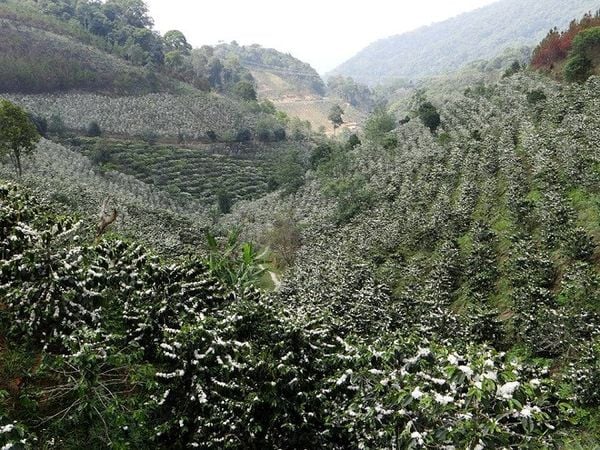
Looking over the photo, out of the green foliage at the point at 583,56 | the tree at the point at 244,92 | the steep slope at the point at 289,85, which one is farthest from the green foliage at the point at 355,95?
the green foliage at the point at 583,56

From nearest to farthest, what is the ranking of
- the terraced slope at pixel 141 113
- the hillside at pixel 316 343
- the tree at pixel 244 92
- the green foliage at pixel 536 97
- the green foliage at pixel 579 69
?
1. the hillside at pixel 316 343
2. the green foliage at pixel 536 97
3. the green foliage at pixel 579 69
4. the terraced slope at pixel 141 113
5. the tree at pixel 244 92

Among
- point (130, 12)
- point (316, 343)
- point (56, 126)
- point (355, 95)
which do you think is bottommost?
point (316, 343)

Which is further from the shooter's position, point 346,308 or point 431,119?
point 431,119

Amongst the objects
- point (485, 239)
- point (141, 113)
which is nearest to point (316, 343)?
point (485, 239)

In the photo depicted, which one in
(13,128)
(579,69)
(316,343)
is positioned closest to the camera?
(316,343)

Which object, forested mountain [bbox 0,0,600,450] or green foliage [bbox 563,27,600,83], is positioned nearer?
forested mountain [bbox 0,0,600,450]

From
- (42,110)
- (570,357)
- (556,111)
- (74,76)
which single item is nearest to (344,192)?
(556,111)

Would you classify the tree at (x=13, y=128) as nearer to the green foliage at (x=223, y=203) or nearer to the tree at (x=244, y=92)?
the green foliage at (x=223, y=203)

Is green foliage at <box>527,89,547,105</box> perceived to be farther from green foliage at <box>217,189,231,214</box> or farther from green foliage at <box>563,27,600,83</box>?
green foliage at <box>217,189,231,214</box>

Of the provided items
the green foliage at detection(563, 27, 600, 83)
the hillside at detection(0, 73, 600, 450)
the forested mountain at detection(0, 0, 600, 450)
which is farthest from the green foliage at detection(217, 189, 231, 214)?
the green foliage at detection(563, 27, 600, 83)

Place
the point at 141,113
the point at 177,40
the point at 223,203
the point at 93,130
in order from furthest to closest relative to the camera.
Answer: the point at 177,40 → the point at 141,113 → the point at 93,130 → the point at 223,203

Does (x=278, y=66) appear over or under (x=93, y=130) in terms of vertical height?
over

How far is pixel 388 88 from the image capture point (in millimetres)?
194625

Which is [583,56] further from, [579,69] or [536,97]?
[536,97]
